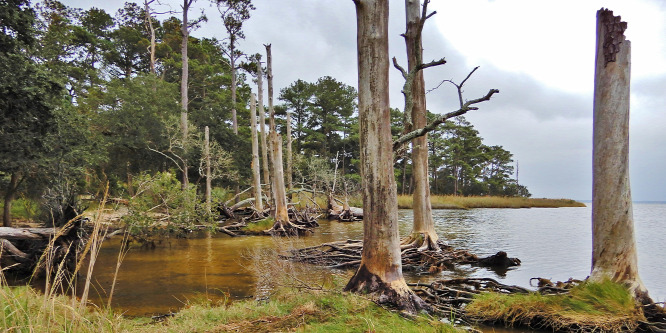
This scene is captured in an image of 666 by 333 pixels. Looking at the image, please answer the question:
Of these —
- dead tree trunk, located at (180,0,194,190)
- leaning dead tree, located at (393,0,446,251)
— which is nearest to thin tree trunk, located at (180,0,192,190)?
dead tree trunk, located at (180,0,194,190)

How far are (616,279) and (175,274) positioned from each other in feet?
24.3

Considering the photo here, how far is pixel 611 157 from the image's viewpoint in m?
5.11

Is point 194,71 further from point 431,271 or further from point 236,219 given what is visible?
point 431,271

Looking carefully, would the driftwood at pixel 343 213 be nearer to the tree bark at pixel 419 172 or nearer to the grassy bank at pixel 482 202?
the grassy bank at pixel 482 202

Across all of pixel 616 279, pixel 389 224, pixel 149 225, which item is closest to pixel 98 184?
pixel 149 225

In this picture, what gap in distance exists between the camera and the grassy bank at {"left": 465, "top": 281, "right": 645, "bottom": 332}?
412cm

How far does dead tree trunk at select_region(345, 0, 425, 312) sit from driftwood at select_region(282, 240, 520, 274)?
3.52m

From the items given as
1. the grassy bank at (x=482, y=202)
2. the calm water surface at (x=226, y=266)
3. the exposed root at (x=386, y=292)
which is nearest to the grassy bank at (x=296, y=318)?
the exposed root at (x=386, y=292)

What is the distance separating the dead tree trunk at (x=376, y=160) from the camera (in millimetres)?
4609

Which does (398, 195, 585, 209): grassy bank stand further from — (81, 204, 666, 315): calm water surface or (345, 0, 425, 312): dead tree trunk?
(345, 0, 425, 312): dead tree trunk

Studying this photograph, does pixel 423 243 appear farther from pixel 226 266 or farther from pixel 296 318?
pixel 296 318

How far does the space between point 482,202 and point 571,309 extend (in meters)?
33.7

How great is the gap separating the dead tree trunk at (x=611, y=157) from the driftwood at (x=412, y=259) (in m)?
3.36

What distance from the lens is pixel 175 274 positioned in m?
7.74
